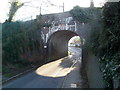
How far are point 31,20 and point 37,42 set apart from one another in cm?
337

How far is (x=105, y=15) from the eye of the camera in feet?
18.7

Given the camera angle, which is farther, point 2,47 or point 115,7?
point 2,47

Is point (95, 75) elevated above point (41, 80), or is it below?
above

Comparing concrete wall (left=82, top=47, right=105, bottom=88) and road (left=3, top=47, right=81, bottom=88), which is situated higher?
concrete wall (left=82, top=47, right=105, bottom=88)

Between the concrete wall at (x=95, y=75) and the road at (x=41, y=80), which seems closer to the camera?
the concrete wall at (x=95, y=75)

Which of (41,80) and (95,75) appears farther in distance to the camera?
(41,80)

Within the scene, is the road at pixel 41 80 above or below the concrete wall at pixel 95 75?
below

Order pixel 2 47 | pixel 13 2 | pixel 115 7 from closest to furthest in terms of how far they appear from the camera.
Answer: pixel 115 7 < pixel 2 47 < pixel 13 2

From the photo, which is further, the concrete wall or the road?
the road

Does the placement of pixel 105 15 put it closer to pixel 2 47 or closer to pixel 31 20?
pixel 2 47

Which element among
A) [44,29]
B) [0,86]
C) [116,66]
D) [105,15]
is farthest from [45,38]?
[116,66]

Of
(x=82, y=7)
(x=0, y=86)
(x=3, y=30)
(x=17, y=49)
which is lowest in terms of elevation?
(x=0, y=86)

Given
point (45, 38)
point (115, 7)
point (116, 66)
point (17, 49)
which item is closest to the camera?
point (116, 66)

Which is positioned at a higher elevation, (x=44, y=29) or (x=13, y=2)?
(x=13, y=2)
